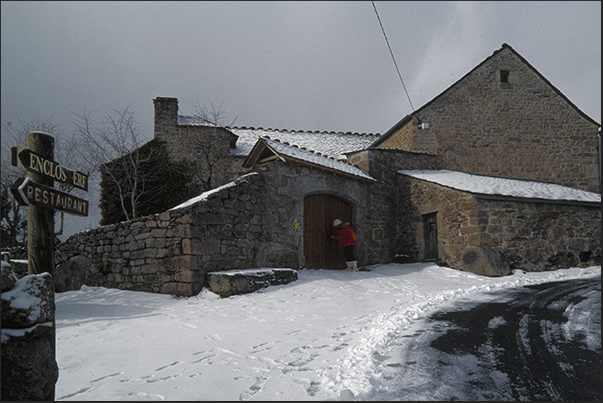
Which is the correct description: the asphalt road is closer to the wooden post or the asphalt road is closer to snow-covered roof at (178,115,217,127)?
the wooden post

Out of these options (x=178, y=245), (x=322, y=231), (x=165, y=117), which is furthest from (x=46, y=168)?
(x=165, y=117)

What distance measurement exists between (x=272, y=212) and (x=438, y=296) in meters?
3.71

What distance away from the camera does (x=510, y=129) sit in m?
14.9

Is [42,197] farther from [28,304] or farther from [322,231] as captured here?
[322,231]

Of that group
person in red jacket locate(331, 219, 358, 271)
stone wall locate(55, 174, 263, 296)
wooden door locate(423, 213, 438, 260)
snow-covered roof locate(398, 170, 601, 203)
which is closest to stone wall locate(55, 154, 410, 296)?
stone wall locate(55, 174, 263, 296)

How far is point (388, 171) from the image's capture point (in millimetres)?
11891

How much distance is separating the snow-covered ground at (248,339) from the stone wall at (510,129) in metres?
7.54

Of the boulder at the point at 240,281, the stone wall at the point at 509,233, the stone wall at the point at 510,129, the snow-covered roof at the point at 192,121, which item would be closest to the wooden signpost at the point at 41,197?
the boulder at the point at 240,281

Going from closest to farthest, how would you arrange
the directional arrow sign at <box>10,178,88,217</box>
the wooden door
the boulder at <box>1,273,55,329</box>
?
1. the boulder at <box>1,273,55,329</box>
2. the directional arrow sign at <box>10,178,88,217</box>
3. the wooden door

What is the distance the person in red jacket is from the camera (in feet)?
31.0

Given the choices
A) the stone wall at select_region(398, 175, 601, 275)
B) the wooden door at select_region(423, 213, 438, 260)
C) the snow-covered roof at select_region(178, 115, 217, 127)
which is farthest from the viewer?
the snow-covered roof at select_region(178, 115, 217, 127)

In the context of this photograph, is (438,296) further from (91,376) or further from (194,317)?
(91,376)

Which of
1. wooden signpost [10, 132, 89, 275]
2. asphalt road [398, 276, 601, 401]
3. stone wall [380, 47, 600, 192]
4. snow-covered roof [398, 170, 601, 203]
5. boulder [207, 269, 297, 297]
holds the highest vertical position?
stone wall [380, 47, 600, 192]

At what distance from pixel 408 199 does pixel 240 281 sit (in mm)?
6329
